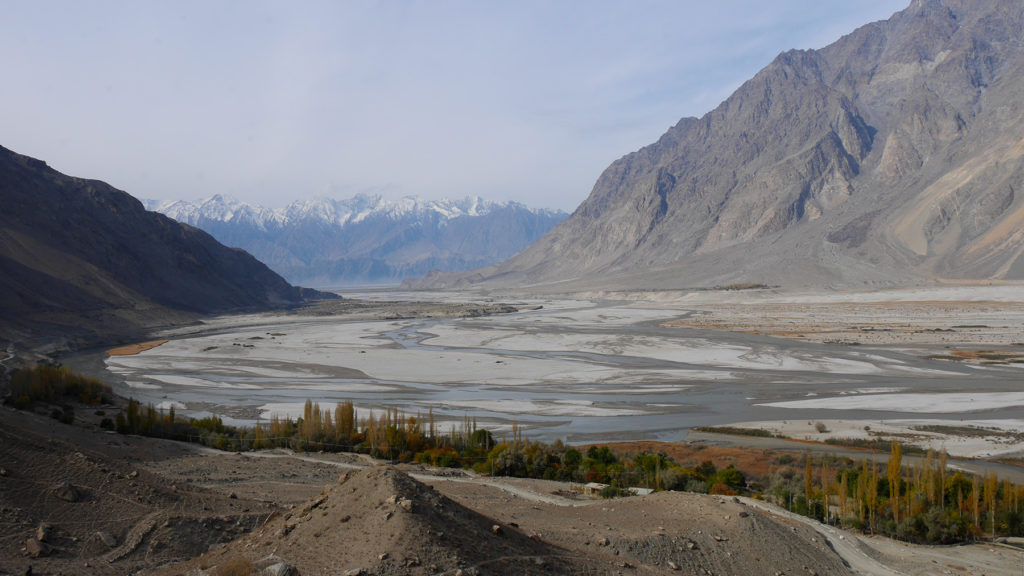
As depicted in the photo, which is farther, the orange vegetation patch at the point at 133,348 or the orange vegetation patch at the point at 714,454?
the orange vegetation patch at the point at 133,348

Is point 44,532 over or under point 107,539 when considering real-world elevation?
over

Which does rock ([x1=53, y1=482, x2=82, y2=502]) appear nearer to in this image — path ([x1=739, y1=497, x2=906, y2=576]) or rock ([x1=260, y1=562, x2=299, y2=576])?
rock ([x1=260, y1=562, x2=299, y2=576])

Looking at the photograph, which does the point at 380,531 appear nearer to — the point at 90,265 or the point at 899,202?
the point at 90,265

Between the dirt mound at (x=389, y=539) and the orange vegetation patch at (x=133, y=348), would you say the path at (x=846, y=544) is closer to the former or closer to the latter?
the dirt mound at (x=389, y=539)

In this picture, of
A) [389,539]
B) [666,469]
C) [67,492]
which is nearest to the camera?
[389,539]

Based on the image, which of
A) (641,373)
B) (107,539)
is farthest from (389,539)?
(641,373)

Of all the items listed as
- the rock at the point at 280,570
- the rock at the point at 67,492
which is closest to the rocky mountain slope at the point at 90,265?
the rock at the point at 67,492

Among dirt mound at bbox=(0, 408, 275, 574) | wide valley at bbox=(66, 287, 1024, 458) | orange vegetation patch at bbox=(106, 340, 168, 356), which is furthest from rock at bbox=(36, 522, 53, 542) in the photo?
orange vegetation patch at bbox=(106, 340, 168, 356)
